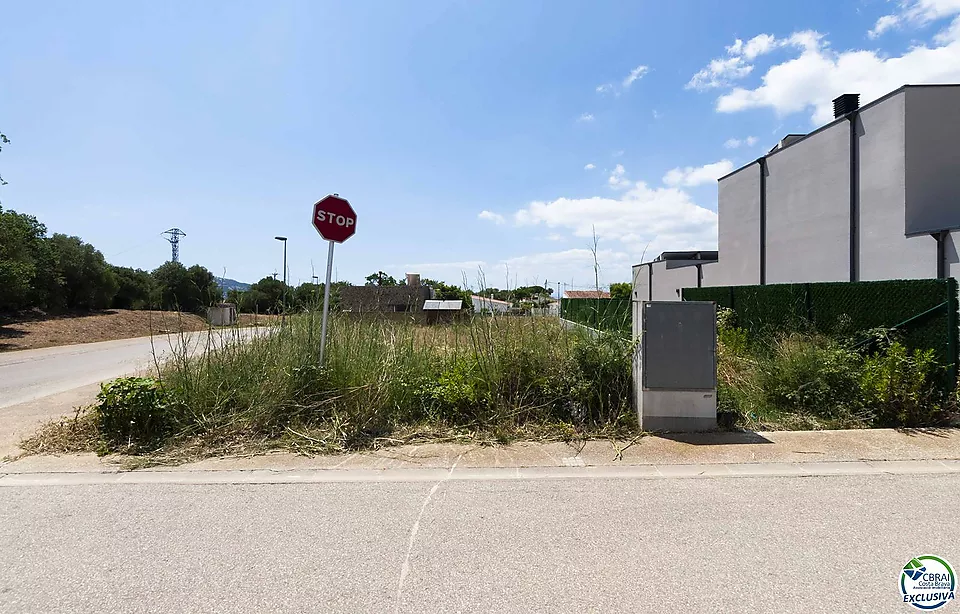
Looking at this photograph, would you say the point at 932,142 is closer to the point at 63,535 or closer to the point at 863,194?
the point at 863,194

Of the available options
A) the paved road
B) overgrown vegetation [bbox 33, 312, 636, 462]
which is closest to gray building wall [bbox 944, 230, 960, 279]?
overgrown vegetation [bbox 33, 312, 636, 462]

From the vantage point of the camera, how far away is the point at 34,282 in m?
27.4

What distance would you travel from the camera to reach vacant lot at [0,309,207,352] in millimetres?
20583

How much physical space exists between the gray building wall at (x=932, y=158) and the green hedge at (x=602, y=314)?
31.3ft

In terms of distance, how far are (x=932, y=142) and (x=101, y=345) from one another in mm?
29654

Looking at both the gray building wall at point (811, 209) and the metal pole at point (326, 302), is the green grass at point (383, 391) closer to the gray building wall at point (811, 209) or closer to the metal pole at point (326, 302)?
the metal pole at point (326, 302)

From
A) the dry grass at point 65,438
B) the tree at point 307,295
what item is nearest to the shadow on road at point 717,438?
the tree at point 307,295

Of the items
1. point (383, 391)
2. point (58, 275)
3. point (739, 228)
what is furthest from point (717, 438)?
point (58, 275)

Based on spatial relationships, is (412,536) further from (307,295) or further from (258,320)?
(307,295)

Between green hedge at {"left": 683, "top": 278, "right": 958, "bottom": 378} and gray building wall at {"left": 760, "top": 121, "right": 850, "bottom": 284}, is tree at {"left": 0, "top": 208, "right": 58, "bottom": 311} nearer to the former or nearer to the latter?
green hedge at {"left": 683, "top": 278, "right": 958, "bottom": 378}

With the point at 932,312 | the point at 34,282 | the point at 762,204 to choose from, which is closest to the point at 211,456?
the point at 932,312

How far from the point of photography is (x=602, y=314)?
7.35 meters

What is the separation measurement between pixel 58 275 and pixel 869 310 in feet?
124

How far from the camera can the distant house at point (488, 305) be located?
715cm
